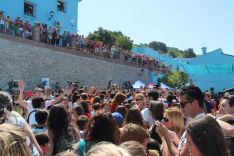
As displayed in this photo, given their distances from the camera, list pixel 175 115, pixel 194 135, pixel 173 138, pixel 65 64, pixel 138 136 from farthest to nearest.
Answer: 1. pixel 65 64
2. pixel 175 115
3. pixel 173 138
4. pixel 138 136
5. pixel 194 135

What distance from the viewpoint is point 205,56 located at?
52281 millimetres

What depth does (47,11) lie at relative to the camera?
33.0 meters

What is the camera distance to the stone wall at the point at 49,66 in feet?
73.6

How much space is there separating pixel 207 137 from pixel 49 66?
23.5 m

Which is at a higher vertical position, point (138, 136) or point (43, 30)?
point (43, 30)

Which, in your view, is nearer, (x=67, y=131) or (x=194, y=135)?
(x=194, y=135)

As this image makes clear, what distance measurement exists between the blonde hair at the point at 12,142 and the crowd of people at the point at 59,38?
64.7 ft

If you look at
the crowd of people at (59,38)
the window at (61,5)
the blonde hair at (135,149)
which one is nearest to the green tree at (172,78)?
the crowd of people at (59,38)

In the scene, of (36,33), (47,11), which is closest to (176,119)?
(36,33)

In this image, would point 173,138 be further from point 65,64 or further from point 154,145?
point 65,64

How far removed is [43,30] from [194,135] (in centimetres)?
2233

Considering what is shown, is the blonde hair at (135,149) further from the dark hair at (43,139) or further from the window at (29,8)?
the window at (29,8)

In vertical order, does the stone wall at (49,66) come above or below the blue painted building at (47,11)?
below

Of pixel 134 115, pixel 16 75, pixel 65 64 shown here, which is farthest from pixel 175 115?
pixel 65 64
